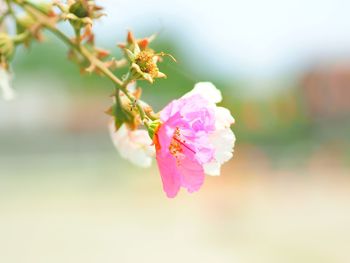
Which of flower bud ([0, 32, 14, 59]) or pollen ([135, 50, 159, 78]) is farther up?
flower bud ([0, 32, 14, 59])

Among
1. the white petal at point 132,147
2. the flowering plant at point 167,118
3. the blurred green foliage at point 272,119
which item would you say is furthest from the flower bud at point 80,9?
the blurred green foliage at point 272,119

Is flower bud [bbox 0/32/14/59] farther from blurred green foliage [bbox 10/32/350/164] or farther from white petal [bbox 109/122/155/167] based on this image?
blurred green foliage [bbox 10/32/350/164]

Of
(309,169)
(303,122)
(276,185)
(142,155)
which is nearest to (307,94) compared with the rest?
(303,122)

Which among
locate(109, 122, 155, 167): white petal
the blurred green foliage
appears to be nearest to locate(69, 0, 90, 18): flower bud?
locate(109, 122, 155, 167): white petal

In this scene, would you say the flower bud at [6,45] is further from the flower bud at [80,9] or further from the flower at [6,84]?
the flower bud at [80,9]

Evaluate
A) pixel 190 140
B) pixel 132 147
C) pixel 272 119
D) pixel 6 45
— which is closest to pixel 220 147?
pixel 190 140

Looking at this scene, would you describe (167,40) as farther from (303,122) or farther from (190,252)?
(190,252)
